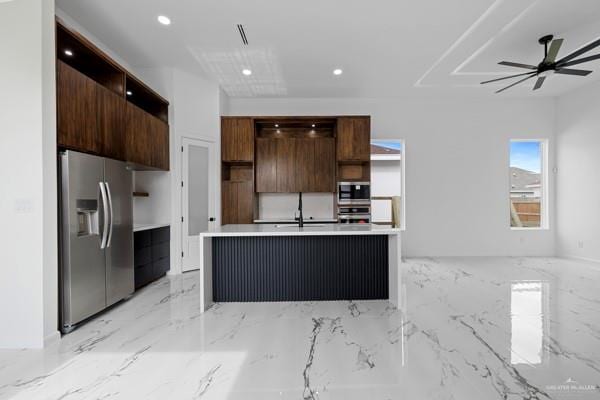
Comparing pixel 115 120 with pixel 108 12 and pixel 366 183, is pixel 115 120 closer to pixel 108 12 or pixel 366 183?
pixel 108 12

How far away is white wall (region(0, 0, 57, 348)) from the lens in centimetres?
226

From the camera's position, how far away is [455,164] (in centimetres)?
588

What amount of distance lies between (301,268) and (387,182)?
4120 millimetres

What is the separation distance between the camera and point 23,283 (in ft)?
7.41

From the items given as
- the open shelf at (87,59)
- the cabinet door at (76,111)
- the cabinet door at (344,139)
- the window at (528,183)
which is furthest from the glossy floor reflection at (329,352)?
the window at (528,183)

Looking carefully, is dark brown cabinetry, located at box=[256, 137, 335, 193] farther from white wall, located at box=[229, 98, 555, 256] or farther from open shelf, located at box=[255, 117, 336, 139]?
white wall, located at box=[229, 98, 555, 256]

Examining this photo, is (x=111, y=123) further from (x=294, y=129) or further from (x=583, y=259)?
(x=583, y=259)

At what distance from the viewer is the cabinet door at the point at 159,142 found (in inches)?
161

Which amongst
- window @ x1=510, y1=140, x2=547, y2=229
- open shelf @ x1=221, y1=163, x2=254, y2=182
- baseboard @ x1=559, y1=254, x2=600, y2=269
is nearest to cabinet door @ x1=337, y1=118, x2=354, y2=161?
open shelf @ x1=221, y1=163, x2=254, y2=182

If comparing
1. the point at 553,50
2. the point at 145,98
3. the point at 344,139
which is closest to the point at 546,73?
the point at 553,50

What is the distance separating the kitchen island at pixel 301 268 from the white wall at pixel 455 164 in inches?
112

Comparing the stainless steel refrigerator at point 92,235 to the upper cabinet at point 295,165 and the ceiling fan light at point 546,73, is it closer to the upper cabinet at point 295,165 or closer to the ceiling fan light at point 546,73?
the upper cabinet at point 295,165

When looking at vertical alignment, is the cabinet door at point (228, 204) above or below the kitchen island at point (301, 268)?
above

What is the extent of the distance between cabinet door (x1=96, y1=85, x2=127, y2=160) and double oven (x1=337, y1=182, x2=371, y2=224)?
3.32 meters
